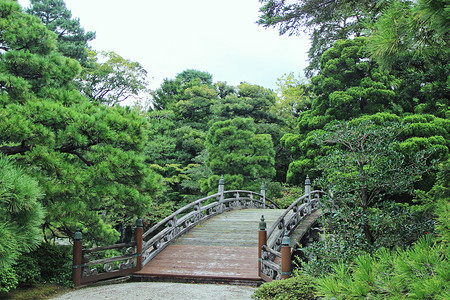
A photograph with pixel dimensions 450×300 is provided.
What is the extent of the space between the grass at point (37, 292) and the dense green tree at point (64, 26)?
54.5 feet

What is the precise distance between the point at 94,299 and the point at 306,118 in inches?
463

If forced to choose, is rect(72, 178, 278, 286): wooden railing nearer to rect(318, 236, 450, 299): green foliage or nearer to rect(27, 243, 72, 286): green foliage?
rect(27, 243, 72, 286): green foliage

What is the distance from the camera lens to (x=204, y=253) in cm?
866

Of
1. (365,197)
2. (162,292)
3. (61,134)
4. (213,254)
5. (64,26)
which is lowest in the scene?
(162,292)

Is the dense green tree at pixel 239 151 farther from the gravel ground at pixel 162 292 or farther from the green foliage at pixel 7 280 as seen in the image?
the green foliage at pixel 7 280

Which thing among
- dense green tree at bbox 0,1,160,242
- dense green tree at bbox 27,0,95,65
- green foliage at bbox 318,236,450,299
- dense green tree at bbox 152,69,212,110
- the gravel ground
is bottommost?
the gravel ground

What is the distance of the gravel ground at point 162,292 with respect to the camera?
18.7ft

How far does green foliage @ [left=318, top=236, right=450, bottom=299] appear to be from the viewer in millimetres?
1897

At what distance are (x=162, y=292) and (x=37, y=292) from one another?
1936mm

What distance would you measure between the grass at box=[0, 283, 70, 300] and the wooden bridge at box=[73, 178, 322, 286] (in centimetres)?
37

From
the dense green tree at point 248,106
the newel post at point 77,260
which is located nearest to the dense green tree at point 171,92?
the dense green tree at point 248,106

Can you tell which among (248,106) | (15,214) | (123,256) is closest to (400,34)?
(15,214)

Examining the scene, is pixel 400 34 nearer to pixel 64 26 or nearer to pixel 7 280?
pixel 7 280

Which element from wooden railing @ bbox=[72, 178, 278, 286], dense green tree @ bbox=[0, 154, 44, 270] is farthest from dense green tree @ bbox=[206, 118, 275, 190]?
dense green tree @ bbox=[0, 154, 44, 270]
